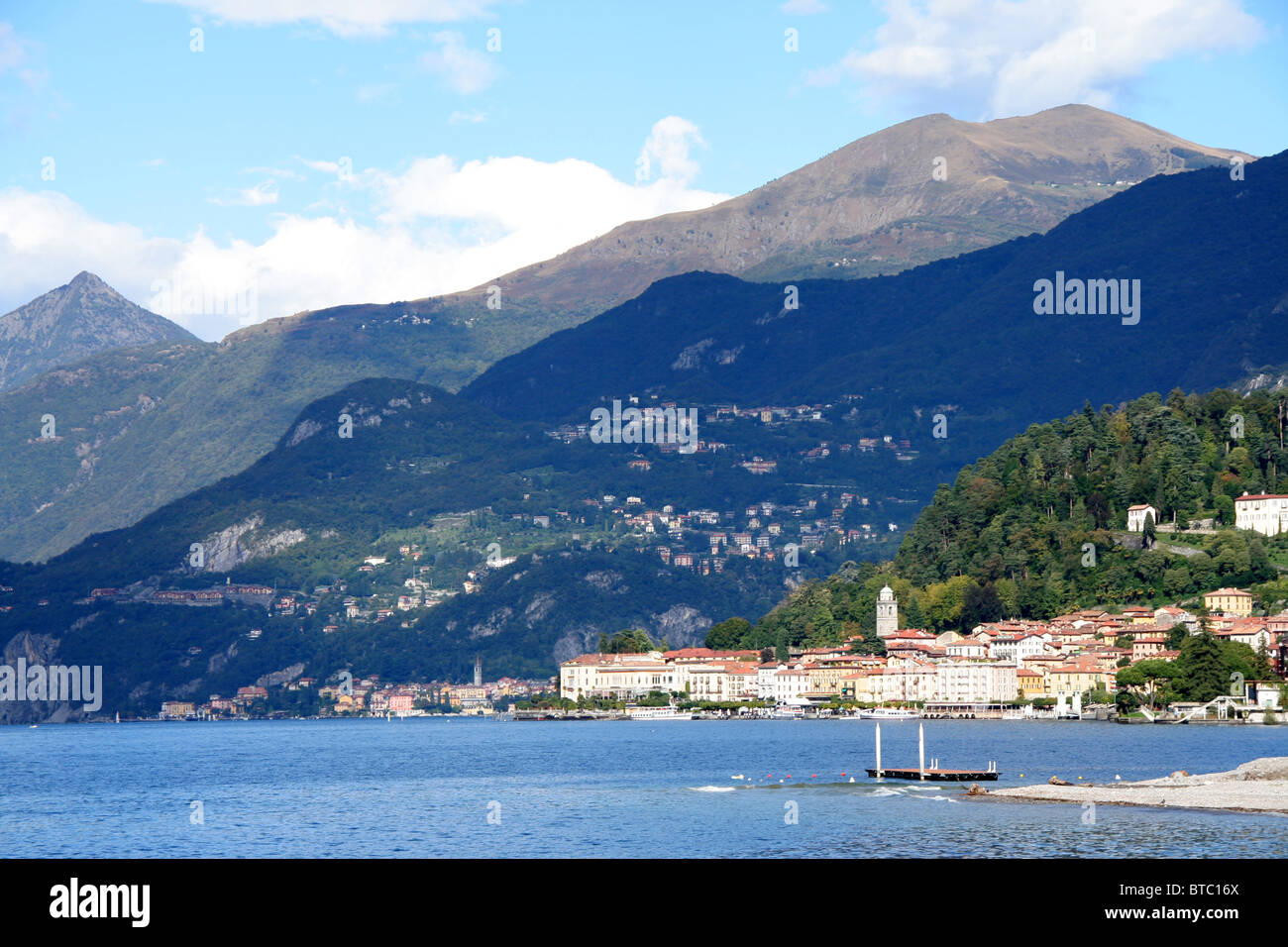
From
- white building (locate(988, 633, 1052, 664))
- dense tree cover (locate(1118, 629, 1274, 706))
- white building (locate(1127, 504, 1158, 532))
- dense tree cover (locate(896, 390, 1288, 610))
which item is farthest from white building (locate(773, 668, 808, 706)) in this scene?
dense tree cover (locate(1118, 629, 1274, 706))

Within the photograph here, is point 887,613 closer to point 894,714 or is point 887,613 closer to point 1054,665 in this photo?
point 894,714

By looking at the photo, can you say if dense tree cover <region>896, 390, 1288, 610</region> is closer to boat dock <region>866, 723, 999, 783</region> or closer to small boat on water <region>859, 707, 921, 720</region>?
small boat on water <region>859, 707, 921, 720</region>

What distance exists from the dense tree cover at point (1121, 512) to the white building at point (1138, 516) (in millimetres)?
1484

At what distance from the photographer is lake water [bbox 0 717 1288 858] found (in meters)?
55.6

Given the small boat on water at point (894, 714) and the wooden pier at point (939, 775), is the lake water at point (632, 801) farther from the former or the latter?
the small boat on water at point (894, 714)

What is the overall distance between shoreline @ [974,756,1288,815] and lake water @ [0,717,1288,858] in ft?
4.64

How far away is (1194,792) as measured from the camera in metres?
65.2

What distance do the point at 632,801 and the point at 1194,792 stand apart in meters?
22.2

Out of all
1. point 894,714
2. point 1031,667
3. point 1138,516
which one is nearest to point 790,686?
point 894,714

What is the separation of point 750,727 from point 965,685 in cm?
2147

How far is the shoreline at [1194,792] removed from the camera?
61.7 metres

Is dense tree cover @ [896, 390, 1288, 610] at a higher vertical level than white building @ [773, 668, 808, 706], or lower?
higher
